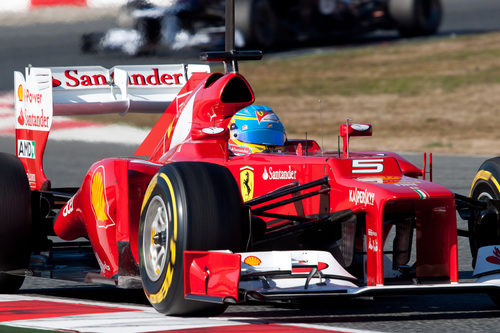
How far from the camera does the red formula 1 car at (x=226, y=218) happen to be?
574cm

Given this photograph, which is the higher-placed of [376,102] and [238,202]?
[376,102]

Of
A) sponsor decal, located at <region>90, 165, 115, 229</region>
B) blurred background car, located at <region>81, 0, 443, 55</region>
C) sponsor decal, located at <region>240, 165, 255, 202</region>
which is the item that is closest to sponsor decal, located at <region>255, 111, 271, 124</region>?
sponsor decal, located at <region>240, 165, 255, 202</region>

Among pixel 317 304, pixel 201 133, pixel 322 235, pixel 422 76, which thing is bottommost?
pixel 317 304

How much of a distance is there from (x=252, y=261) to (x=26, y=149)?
3.40 meters

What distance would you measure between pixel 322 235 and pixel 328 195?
31cm

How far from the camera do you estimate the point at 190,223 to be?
18.7ft

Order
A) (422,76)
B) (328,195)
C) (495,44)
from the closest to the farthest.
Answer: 1. (328,195)
2. (422,76)
3. (495,44)

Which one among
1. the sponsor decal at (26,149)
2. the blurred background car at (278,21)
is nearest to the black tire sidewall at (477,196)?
the sponsor decal at (26,149)

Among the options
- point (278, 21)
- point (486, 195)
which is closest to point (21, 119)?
point (486, 195)

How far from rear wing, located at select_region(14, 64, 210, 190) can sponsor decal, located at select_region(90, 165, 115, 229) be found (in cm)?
136

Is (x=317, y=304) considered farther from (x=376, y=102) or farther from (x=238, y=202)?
(x=376, y=102)

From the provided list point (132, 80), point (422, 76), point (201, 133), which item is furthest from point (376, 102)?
point (201, 133)

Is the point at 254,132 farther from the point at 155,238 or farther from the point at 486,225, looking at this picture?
the point at 486,225

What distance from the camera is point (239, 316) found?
20.1 ft
